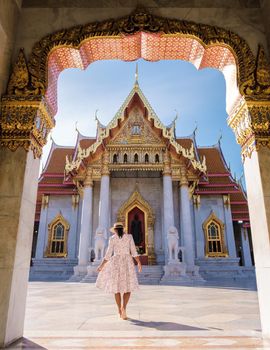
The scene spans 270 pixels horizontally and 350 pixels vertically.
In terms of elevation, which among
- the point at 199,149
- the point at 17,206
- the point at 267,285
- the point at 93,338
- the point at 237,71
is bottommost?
the point at 93,338

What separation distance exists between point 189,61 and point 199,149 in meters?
15.5

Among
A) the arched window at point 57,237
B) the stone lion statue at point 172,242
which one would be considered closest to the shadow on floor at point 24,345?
the stone lion statue at point 172,242

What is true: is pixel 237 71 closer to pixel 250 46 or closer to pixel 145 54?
pixel 250 46

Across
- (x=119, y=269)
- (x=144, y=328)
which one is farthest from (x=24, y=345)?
(x=119, y=269)

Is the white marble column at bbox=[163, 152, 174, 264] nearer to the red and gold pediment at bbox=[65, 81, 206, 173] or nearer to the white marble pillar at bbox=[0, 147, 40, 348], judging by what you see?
the red and gold pediment at bbox=[65, 81, 206, 173]

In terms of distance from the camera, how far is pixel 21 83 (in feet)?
10.2

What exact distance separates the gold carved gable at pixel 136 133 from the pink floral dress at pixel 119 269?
10625mm

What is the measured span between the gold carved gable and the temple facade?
5cm

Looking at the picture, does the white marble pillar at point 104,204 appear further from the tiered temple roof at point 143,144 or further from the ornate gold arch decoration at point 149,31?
the ornate gold arch decoration at point 149,31

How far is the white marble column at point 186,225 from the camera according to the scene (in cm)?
1254

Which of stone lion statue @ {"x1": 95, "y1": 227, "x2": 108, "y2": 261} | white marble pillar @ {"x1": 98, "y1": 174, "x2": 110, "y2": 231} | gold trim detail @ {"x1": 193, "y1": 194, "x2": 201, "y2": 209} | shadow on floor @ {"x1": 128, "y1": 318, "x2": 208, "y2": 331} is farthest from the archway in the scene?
gold trim detail @ {"x1": 193, "y1": 194, "x2": 201, "y2": 209}

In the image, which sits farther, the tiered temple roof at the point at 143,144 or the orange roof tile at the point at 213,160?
the orange roof tile at the point at 213,160

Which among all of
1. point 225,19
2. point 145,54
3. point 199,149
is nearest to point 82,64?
point 145,54

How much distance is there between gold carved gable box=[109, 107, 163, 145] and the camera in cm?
1435
